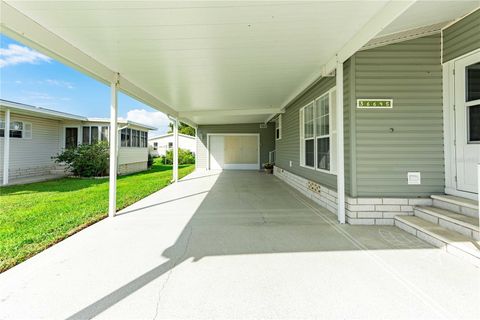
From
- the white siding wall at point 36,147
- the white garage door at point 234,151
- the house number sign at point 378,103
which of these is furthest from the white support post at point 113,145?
the white garage door at point 234,151

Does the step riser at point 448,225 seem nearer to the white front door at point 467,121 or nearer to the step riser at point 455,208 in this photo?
the step riser at point 455,208

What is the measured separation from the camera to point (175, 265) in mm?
2695

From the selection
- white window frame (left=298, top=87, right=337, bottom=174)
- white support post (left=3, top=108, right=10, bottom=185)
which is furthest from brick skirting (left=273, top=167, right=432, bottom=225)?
white support post (left=3, top=108, right=10, bottom=185)

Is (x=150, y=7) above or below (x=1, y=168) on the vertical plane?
above

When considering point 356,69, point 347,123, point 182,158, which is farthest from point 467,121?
point 182,158

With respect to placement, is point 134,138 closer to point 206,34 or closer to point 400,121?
point 206,34

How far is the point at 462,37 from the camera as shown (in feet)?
11.7

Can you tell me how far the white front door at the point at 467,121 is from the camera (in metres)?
3.43

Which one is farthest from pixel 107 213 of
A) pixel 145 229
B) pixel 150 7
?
pixel 150 7

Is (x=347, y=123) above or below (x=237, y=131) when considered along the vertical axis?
below

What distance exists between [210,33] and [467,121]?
3.97 meters

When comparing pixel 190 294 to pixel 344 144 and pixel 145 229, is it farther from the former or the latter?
pixel 344 144

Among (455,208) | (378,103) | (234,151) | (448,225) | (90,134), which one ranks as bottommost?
(448,225)

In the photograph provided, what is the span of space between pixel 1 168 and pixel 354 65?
12388 mm
